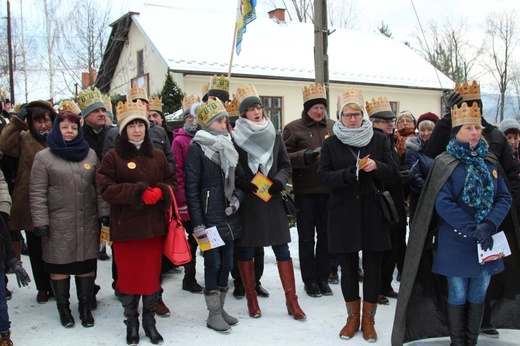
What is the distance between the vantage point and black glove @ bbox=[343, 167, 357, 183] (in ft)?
14.2

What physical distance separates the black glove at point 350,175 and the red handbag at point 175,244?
59.2 inches

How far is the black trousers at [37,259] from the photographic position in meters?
5.23

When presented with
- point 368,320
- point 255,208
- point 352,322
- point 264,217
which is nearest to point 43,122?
point 255,208

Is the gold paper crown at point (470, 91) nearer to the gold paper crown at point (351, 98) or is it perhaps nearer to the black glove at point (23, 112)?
the gold paper crown at point (351, 98)

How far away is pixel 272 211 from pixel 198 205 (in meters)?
0.73

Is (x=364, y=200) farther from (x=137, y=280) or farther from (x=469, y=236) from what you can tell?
(x=137, y=280)

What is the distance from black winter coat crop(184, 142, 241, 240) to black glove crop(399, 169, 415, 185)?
1889mm

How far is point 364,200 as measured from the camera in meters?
4.49

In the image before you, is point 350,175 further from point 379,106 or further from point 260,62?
point 260,62

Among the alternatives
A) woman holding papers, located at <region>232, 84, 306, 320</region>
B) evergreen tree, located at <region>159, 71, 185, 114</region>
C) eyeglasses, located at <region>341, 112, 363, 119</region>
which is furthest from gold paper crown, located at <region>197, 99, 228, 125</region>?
evergreen tree, located at <region>159, 71, 185, 114</region>

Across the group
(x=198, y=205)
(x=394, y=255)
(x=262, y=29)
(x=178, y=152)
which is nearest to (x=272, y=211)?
(x=198, y=205)

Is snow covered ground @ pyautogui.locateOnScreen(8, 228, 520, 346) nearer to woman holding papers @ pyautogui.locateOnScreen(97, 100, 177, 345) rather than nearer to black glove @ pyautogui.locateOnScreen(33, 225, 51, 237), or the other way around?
woman holding papers @ pyautogui.locateOnScreen(97, 100, 177, 345)

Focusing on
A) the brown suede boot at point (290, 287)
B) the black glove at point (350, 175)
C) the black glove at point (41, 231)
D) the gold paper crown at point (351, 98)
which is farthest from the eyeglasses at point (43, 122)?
the black glove at point (350, 175)

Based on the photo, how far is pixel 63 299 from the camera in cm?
465
